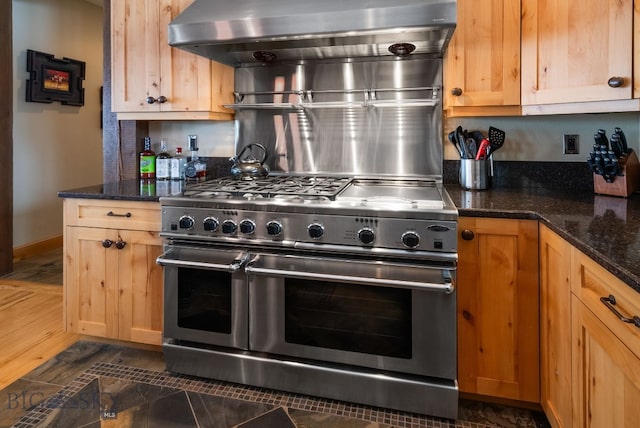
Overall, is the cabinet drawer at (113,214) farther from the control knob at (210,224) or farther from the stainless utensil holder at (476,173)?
the stainless utensil holder at (476,173)

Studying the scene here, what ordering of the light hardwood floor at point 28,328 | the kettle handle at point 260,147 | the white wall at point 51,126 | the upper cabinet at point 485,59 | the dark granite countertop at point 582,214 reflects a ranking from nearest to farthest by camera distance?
the dark granite countertop at point 582,214 → the upper cabinet at point 485,59 → the light hardwood floor at point 28,328 → the kettle handle at point 260,147 → the white wall at point 51,126

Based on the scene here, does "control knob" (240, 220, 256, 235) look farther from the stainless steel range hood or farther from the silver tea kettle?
the stainless steel range hood

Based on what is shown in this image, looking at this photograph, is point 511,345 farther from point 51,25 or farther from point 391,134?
point 51,25

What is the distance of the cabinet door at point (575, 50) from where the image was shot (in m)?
1.62

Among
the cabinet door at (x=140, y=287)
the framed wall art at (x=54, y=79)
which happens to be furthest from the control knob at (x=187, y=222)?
the framed wall art at (x=54, y=79)

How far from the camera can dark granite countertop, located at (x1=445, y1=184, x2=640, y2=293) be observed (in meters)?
0.98

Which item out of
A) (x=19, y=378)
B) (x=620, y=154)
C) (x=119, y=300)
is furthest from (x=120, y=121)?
(x=620, y=154)

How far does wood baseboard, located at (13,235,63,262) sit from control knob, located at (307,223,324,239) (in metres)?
3.42

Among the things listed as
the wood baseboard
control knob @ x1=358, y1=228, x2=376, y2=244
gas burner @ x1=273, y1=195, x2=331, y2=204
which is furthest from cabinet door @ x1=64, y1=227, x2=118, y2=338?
the wood baseboard

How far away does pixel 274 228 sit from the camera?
173 cm

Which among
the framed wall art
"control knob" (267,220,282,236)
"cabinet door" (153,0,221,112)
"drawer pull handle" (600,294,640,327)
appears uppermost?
the framed wall art

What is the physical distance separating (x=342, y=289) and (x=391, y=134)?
1000mm

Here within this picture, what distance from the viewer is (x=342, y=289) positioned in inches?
66.9

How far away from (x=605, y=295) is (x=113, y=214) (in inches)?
77.6
